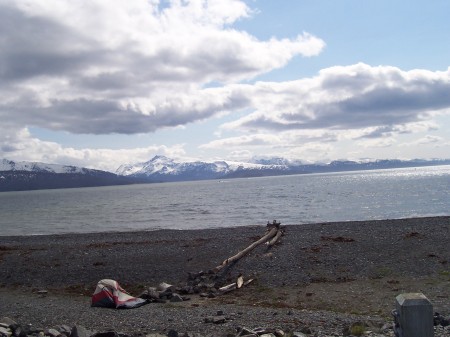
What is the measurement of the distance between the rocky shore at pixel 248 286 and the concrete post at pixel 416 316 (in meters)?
5.45

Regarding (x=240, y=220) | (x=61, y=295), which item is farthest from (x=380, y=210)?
(x=61, y=295)

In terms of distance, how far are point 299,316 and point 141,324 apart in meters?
5.00

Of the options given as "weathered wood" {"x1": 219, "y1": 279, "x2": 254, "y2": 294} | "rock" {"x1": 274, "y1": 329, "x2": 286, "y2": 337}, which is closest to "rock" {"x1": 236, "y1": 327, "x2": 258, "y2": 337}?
"rock" {"x1": 274, "y1": 329, "x2": 286, "y2": 337}

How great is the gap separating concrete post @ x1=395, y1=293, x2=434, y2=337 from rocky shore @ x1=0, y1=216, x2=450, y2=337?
215 inches

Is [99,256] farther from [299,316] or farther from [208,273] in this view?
[299,316]

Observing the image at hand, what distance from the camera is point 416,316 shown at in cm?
664

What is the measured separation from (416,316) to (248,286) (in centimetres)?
1442

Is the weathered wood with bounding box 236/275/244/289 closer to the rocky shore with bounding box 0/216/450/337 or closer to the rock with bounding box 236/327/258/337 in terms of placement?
the rocky shore with bounding box 0/216/450/337

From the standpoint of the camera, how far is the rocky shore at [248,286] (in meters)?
13.9

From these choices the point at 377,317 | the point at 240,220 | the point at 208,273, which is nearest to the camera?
the point at 377,317

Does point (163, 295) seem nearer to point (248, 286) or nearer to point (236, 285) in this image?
point (236, 285)

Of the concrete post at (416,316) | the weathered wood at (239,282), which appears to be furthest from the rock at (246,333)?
the weathered wood at (239,282)

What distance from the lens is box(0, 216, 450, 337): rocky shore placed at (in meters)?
13.9

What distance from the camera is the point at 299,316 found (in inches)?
581
